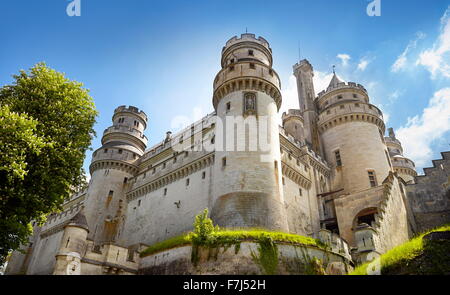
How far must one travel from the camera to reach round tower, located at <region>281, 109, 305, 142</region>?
39.5m

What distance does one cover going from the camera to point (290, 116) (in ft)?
134

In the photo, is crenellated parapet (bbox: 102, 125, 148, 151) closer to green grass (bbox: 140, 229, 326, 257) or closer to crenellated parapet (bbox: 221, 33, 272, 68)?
crenellated parapet (bbox: 221, 33, 272, 68)

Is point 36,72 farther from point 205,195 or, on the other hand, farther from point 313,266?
point 313,266

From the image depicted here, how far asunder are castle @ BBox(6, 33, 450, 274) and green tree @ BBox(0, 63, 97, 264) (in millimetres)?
2852

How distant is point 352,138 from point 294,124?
7297mm

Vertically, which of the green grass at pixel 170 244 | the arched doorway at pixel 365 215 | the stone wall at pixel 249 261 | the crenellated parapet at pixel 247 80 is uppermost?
the crenellated parapet at pixel 247 80

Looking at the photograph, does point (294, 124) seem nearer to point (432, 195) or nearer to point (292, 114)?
point (292, 114)

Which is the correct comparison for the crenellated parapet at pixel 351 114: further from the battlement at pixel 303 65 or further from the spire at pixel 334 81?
the battlement at pixel 303 65

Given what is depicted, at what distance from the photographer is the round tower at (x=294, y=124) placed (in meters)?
39.5

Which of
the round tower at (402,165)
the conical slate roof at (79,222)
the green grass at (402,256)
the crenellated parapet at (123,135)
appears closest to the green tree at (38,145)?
the conical slate roof at (79,222)

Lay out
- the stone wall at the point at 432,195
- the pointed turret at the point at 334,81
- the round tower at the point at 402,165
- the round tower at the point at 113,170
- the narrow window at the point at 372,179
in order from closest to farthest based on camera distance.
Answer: the stone wall at the point at 432,195
the narrow window at the point at 372,179
the round tower at the point at 113,170
the pointed turret at the point at 334,81
the round tower at the point at 402,165

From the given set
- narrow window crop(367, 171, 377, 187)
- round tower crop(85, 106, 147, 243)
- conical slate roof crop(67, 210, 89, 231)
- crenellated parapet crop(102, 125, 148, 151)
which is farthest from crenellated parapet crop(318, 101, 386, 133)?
conical slate roof crop(67, 210, 89, 231)

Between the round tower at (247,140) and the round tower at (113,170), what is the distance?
49.3 ft
